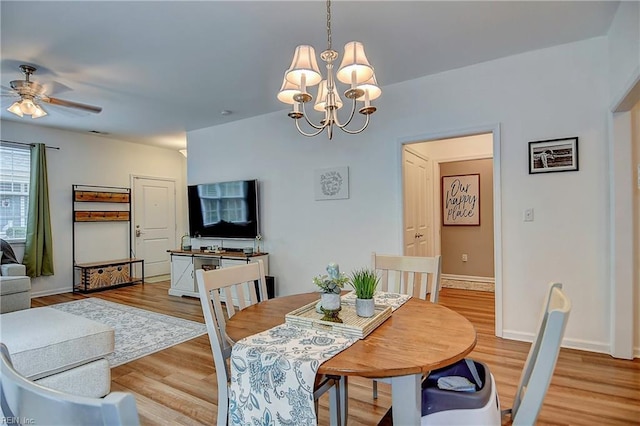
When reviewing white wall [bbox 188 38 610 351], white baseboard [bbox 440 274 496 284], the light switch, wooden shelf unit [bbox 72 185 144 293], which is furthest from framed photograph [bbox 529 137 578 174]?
wooden shelf unit [bbox 72 185 144 293]

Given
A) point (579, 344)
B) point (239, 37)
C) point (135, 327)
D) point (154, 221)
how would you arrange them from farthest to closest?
point (154, 221) → point (135, 327) → point (579, 344) → point (239, 37)

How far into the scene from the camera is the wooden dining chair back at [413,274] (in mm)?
2025

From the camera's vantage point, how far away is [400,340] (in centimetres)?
128

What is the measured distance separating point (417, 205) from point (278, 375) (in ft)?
12.8

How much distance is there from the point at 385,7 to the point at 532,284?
261cm

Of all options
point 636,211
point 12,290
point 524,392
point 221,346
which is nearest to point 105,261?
point 12,290

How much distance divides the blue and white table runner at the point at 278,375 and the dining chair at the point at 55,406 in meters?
0.67

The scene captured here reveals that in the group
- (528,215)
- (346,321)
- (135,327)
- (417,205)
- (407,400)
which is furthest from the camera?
(417,205)

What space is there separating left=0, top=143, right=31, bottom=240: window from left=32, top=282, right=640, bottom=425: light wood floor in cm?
380

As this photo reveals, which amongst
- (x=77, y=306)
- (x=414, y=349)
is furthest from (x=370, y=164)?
(x=77, y=306)

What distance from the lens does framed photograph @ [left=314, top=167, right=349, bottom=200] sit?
4.07 metres

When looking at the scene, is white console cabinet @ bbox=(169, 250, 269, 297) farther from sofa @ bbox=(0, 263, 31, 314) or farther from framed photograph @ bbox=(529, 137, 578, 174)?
framed photograph @ bbox=(529, 137, 578, 174)

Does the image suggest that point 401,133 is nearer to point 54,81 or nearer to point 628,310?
point 628,310

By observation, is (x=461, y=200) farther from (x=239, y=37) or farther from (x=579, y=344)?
(x=239, y=37)
